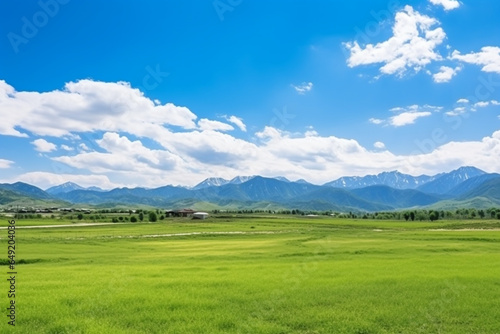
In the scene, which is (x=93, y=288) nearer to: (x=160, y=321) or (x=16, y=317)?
(x=16, y=317)

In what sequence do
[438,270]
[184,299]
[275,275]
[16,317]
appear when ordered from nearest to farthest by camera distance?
1. [16,317]
2. [184,299]
3. [275,275]
4. [438,270]

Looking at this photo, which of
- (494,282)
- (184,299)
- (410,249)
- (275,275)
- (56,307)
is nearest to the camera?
(56,307)

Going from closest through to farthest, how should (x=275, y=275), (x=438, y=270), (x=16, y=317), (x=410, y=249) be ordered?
1. (x=16, y=317)
2. (x=275, y=275)
3. (x=438, y=270)
4. (x=410, y=249)

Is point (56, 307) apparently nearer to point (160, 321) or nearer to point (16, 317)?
point (16, 317)

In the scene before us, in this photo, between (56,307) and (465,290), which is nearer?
(56,307)

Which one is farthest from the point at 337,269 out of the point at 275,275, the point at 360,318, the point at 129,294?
the point at 129,294

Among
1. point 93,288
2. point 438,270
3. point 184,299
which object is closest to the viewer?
point 184,299

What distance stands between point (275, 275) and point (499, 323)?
14.9m

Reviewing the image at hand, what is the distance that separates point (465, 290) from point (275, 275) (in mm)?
12851

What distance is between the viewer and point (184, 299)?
69.1 ft

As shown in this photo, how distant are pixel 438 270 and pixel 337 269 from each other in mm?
8369

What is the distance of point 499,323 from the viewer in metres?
17.9

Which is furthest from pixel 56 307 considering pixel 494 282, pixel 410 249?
pixel 410 249

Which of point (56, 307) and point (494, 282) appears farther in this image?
point (494, 282)
